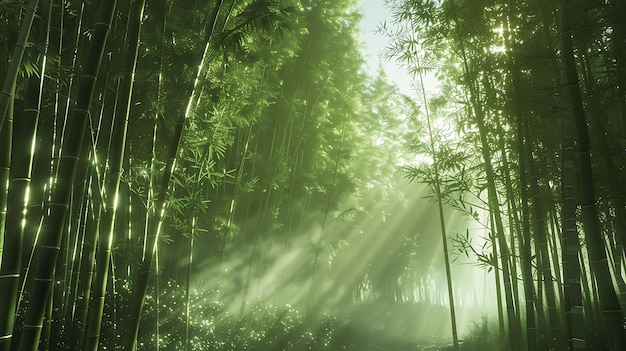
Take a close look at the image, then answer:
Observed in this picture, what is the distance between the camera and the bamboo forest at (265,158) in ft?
6.47

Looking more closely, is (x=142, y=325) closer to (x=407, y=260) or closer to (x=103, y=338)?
(x=103, y=338)

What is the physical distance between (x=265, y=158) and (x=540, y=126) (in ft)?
16.6

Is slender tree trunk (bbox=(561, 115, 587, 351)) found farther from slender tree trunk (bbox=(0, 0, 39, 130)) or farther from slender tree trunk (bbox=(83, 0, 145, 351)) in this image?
slender tree trunk (bbox=(0, 0, 39, 130))

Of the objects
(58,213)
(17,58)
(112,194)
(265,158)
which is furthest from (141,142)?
(17,58)

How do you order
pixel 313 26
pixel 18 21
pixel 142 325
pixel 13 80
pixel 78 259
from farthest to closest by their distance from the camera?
pixel 313 26
pixel 142 325
pixel 78 259
pixel 18 21
pixel 13 80

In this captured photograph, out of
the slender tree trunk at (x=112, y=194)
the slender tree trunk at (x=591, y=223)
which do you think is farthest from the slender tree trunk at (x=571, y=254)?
the slender tree trunk at (x=112, y=194)

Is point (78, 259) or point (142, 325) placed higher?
point (78, 259)

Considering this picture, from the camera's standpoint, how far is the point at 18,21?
2.07 meters

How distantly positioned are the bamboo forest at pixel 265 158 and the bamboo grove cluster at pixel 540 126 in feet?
0.08

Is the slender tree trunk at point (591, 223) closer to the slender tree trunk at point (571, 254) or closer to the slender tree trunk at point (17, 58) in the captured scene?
the slender tree trunk at point (571, 254)

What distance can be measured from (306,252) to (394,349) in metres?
3.76

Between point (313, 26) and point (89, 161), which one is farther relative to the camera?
point (313, 26)

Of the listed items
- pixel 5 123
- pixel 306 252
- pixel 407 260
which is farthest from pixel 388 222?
pixel 5 123

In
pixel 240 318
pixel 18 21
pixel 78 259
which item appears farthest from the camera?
pixel 240 318
